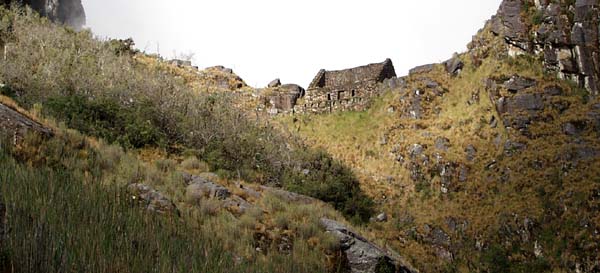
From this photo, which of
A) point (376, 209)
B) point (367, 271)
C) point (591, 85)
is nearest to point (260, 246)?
point (367, 271)

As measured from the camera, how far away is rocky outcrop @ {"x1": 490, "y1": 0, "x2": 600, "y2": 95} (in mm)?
20094

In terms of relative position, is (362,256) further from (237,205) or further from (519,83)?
(519,83)

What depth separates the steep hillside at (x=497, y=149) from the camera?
16031 mm

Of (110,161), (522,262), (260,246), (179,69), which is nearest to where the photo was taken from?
(260,246)

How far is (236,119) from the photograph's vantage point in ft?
71.4

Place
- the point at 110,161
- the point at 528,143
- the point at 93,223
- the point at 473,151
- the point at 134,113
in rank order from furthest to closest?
1. the point at 473,151
2. the point at 528,143
3. the point at 134,113
4. the point at 110,161
5. the point at 93,223

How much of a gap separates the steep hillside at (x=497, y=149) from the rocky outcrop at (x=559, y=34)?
50 mm

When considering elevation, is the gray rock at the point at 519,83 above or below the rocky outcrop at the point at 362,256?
above

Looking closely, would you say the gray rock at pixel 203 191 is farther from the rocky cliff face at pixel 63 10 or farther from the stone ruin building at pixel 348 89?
the rocky cliff face at pixel 63 10

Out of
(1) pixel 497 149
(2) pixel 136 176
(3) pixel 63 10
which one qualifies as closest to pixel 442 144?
(1) pixel 497 149

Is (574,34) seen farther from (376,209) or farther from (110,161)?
(110,161)

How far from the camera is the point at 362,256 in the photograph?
9.34 metres

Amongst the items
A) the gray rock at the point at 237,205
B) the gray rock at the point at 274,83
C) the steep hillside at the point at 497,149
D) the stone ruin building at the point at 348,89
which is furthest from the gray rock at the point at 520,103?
the gray rock at the point at 274,83

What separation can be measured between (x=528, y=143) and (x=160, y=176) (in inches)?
601
